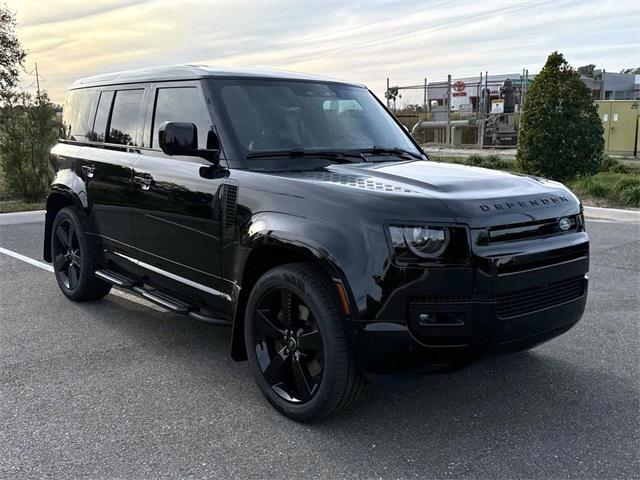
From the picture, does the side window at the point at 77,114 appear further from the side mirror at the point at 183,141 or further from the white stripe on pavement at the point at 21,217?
the white stripe on pavement at the point at 21,217

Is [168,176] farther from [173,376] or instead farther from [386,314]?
[386,314]

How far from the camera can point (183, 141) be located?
12.2ft

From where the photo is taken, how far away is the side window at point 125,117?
4727 millimetres

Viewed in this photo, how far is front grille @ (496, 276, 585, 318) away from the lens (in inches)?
119

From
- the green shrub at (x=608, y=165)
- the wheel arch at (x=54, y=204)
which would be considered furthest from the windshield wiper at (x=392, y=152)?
the green shrub at (x=608, y=165)

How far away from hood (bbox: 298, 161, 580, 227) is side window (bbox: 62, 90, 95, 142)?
2.80m

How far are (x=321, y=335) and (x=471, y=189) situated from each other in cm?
111

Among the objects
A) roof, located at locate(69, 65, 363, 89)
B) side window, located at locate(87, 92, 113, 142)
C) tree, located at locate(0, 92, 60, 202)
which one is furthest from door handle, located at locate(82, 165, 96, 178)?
tree, located at locate(0, 92, 60, 202)

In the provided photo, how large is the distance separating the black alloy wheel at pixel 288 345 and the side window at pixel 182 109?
1213 millimetres

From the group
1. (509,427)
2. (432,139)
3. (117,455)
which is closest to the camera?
(117,455)

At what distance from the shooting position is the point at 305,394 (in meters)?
3.36

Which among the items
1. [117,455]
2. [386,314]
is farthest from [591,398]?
[117,455]

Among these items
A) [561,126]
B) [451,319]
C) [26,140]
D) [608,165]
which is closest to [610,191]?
[561,126]

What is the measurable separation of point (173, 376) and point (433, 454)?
1.84 meters
